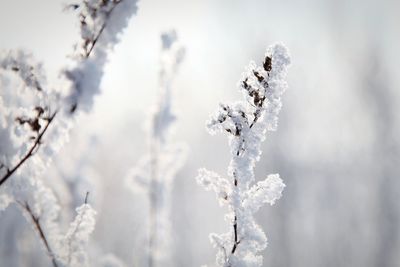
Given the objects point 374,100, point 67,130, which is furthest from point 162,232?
point 374,100

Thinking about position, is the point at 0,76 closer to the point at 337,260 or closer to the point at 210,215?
the point at 337,260

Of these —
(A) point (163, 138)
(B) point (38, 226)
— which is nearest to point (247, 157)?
(B) point (38, 226)

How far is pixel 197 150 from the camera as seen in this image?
21.5 meters

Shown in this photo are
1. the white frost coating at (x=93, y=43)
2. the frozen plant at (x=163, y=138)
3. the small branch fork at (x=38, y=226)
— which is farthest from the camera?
the frozen plant at (x=163, y=138)

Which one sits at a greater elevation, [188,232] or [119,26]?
[188,232]

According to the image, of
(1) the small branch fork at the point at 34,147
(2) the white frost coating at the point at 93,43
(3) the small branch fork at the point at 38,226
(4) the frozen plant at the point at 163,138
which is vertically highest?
(4) the frozen plant at the point at 163,138

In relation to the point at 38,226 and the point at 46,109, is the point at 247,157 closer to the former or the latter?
the point at 46,109

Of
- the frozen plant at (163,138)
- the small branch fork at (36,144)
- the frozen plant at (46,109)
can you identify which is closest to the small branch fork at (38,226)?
the frozen plant at (46,109)

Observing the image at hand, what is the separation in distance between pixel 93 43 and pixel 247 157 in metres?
0.92

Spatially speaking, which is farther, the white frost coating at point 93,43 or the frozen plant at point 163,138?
the frozen plant at point 163,138

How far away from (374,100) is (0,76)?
1537 cm

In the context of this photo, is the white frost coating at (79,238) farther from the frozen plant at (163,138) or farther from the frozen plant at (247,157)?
the frozen plant at (163,138)

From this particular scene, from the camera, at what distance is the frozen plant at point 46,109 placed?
1549mm

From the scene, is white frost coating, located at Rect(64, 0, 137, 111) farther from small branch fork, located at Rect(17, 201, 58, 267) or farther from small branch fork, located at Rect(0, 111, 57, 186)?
small branch fork, located at Rect(17, 201, 58, 267)
